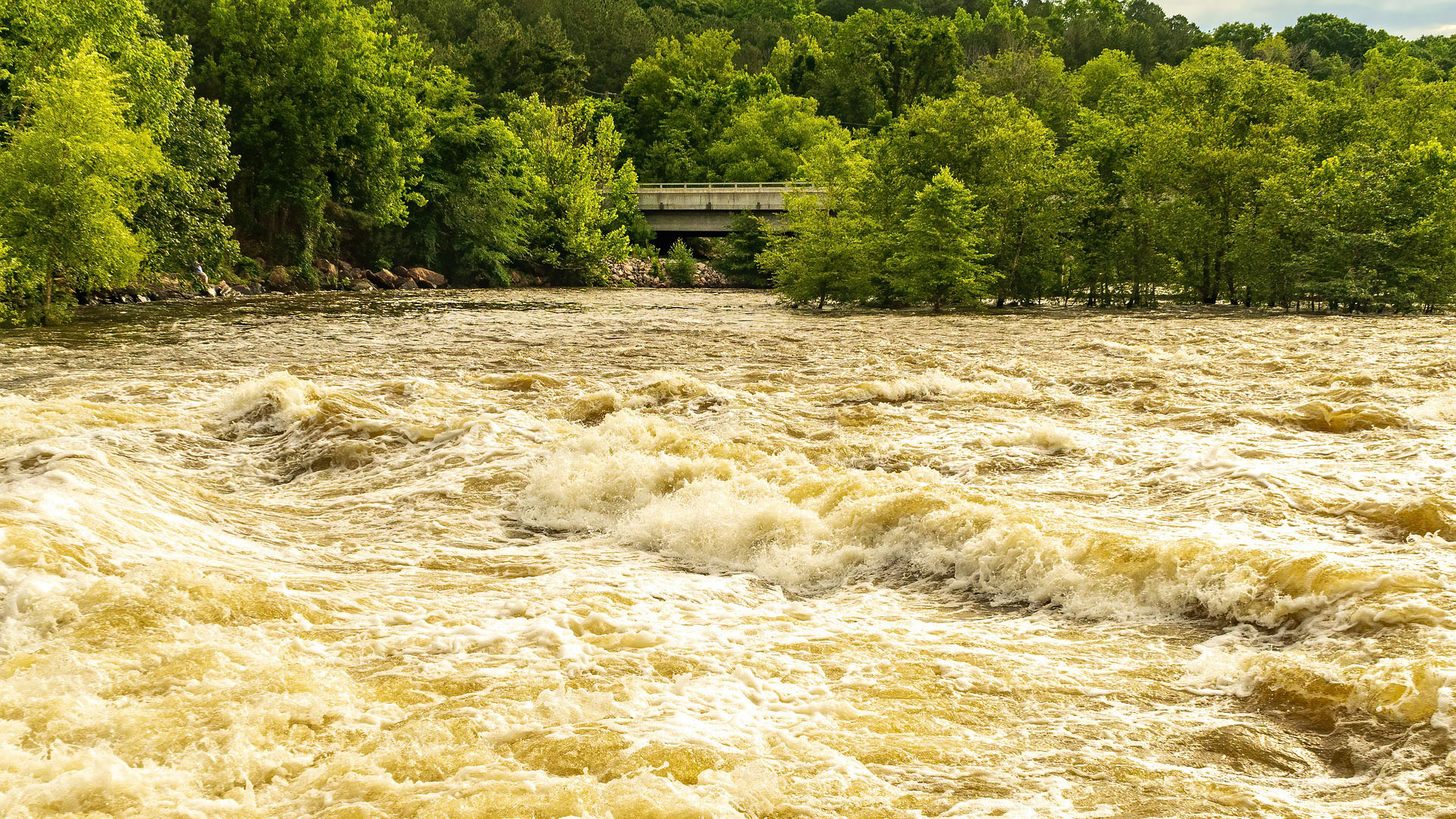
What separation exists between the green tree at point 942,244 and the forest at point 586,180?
0.26 feet

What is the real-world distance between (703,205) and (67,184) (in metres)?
43.9

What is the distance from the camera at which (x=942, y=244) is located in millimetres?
30156

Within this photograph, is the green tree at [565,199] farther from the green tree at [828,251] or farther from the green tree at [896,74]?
the green tree at [896,74]

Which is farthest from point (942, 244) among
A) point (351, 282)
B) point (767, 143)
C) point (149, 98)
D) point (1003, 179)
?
point (767, 143)

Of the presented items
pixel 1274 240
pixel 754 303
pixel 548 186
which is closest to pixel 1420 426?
pixel 1274 240

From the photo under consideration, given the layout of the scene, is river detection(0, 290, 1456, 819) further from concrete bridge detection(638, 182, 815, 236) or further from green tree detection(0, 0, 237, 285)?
concrete bridge detection(638, 182, 815, 236)

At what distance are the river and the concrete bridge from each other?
48667 millimetres

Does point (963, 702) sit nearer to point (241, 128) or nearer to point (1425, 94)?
point (241, 128)

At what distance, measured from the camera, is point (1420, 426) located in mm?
10062

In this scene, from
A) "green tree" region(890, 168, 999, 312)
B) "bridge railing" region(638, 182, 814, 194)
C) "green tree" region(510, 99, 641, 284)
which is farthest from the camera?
"bridge railing" region(638, 182, 814, 194)

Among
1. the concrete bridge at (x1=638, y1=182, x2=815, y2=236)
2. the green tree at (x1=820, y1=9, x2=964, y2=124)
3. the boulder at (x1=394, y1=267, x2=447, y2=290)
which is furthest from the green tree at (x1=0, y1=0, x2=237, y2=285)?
the green tree at (x1=820, y1=9, x2=964, y2=124)

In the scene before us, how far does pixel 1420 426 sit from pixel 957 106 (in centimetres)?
2591

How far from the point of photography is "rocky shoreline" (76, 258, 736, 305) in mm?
30375

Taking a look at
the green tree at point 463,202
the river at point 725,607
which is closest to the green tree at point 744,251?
the green tree at point 463,202
